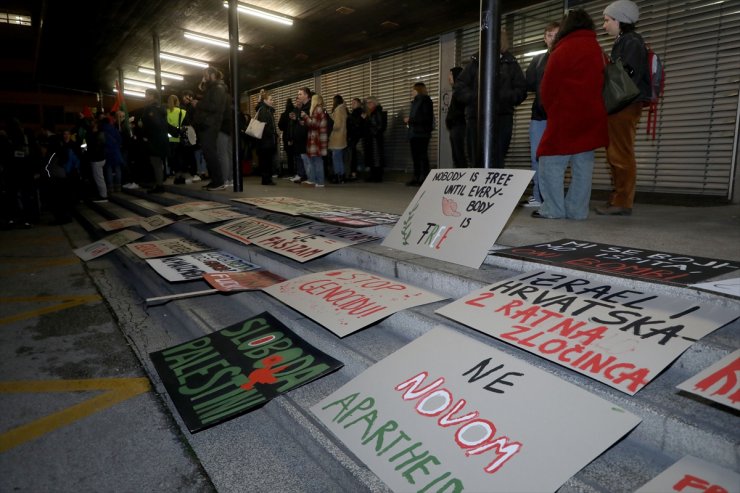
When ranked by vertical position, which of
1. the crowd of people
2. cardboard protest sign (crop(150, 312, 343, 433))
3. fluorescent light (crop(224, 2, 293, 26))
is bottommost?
cardboard protest sign (crop(150, 312, 343, 433))

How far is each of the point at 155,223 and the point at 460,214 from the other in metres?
4.14

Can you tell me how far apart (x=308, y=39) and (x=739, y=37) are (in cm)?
772

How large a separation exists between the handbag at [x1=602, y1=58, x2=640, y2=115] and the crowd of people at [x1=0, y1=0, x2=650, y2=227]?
2.2 inches

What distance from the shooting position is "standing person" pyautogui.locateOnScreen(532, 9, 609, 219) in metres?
3.53

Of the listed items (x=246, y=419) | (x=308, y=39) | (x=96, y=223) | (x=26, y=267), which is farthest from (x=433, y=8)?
(x=246, y=419)

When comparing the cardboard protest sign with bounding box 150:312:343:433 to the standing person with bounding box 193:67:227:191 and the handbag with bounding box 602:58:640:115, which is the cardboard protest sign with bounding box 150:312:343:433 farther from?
the standing person with bounding box 193:67:227:191

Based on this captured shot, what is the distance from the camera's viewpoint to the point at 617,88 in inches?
136

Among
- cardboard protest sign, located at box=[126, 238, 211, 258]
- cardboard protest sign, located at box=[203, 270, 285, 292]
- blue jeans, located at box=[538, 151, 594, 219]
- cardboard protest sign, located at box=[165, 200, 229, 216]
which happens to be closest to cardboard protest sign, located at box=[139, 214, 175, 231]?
cardboard protest sign, located at box=[165, 200, 229, 216]

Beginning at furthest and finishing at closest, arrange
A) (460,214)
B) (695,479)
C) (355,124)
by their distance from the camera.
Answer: (355,124) → (460,214) → (695,479)

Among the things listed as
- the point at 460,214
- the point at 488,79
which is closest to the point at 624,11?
the point at 488,79

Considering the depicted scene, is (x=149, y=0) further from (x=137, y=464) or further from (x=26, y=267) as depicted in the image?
(x=137, y=464)

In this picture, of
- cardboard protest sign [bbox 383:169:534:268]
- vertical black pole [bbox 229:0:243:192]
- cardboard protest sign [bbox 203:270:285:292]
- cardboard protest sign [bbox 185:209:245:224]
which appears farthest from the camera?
vertical black pole [bbox 229:0:243:192]

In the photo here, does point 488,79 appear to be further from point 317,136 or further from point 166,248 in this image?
point 317,136

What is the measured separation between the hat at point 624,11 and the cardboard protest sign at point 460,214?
1897 mm
